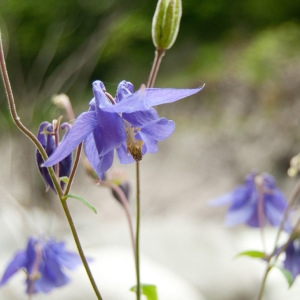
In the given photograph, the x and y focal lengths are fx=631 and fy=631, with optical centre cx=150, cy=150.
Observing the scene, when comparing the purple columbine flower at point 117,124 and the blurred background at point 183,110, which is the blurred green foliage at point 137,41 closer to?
the blurred background at point 183,110

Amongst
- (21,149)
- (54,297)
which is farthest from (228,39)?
(54,297)

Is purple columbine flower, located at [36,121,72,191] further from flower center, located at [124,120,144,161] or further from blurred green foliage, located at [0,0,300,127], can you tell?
blurred green foliage, located at [0,0,300,127]

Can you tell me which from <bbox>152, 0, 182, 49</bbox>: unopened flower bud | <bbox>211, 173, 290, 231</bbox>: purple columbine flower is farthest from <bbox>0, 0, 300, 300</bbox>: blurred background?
<bbox>152, 0, 182, 49</bbox>: unopened flower bud

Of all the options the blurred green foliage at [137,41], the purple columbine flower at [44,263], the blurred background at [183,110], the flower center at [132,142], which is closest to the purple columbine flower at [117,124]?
the flower center at [132,142]

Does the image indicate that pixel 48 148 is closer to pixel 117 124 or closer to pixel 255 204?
pixel 117 124

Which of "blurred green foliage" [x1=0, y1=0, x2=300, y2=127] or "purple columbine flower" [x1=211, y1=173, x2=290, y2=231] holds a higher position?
"blurred green foliage" [x1=0, y1=0, x2=300, y2=127]
